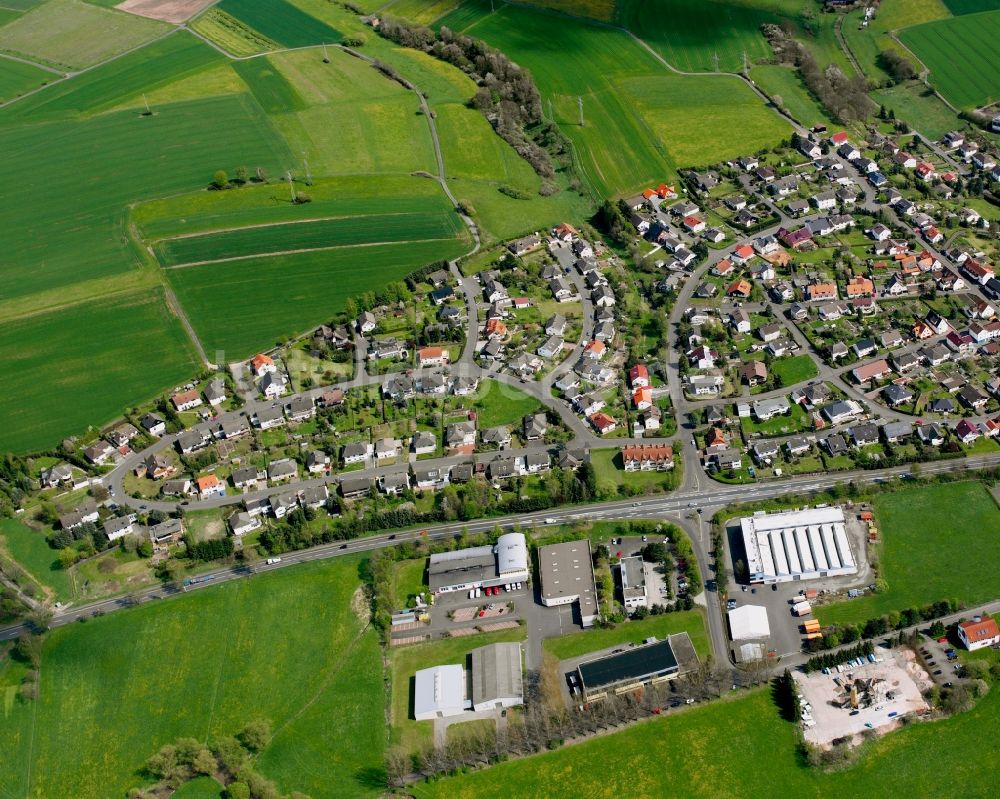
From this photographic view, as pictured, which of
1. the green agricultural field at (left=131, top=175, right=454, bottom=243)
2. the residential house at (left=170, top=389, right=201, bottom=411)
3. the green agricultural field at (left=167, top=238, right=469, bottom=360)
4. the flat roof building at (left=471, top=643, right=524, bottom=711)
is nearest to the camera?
the flat roof building at (left=471, top=643, right=524, bottom=711)

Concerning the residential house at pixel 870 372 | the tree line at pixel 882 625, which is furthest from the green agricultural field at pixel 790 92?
the tree line at pixel 882 625

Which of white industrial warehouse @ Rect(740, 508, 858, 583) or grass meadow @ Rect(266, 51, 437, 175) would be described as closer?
white industrial warehouse @ Rect(740, 508, 858, 583)

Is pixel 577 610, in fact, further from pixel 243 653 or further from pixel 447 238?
pixel 447 238

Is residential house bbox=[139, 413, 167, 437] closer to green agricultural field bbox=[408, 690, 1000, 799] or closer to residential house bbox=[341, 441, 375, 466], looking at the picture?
residential house bbox=[341, 441, 375, 466]

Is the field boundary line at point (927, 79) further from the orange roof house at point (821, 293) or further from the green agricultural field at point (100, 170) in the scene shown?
the green agricultural field at point (100, 170)

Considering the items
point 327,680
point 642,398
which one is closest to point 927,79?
point 642,398

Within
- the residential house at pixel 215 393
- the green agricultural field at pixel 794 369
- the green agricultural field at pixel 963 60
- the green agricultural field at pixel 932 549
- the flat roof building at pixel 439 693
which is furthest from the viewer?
the green agricultural field at pixel 963 60

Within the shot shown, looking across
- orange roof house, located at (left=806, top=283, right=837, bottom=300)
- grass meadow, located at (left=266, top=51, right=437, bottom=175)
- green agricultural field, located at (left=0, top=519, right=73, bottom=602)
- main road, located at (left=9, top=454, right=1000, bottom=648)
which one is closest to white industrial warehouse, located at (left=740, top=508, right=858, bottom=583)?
main road, located at (left=9, top=454, right=1000, bottom=648)
